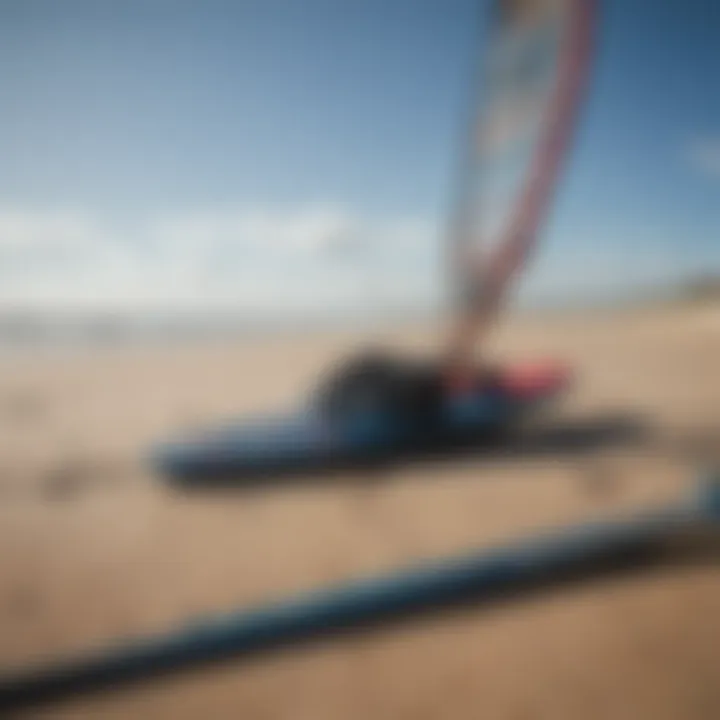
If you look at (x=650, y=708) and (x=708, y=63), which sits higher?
(x=708, y=63)

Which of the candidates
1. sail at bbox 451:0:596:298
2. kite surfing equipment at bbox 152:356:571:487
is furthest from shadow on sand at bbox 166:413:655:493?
sail at bbox 451:0:596:298

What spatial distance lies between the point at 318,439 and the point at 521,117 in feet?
2.35

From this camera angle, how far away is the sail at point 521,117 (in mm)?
1357

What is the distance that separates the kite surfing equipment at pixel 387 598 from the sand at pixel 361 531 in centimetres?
3

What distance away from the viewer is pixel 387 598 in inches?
42.0

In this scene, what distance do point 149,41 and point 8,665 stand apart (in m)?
0.95

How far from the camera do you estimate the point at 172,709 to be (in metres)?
0.95

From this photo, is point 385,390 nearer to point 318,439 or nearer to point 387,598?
point 318,439

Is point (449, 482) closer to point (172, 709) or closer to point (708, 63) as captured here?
point (172, 709)

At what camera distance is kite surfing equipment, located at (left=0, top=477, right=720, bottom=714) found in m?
1.00

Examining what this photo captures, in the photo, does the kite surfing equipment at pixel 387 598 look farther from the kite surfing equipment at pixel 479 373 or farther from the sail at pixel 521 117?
the sail at pixel 521 117

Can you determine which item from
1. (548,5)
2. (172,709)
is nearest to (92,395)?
(172,709)

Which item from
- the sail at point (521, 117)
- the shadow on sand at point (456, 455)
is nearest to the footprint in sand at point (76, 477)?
the shadow on sand at point (456, 455)

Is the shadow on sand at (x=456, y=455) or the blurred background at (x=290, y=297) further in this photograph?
the shadow on sand at (x=456, y=455)
